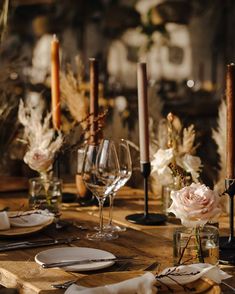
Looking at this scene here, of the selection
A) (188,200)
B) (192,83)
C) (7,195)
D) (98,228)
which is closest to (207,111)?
(192,83)

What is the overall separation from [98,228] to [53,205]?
0.71ft

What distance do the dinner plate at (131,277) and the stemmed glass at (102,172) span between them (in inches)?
15.1

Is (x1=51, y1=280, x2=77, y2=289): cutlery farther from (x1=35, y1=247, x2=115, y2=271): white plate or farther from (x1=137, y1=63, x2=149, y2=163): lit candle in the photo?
(x1=137, y1=63, x2=149, y2=163): lit candle

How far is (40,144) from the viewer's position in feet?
7.37

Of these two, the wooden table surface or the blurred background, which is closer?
the wooden table surface

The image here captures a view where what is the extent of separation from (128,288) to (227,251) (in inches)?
16.2

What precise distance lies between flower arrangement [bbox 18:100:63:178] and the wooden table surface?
14 centimetres

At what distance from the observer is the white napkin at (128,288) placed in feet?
3.98

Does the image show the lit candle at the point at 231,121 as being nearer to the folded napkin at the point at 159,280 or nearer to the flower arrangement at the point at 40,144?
the folded napkin at the point at 159,280

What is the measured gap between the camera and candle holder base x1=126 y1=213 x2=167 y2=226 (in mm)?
1883

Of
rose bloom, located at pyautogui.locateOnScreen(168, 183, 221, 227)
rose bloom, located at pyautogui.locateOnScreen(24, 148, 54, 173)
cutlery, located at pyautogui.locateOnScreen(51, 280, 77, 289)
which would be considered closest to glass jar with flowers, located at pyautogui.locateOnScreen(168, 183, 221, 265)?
rose bloom, located at pyautogui.locateOnScreen(168, 183, 221, 227)

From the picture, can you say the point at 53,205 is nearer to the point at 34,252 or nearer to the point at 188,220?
the point at 34,252

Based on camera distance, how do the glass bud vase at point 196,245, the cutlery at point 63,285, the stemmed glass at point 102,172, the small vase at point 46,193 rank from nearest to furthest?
1. the cutlery at point 63,285
2. the glass bud vase at point 196,245
3. the stemmed glass at point 102,172
4. the small vase at point 46,193

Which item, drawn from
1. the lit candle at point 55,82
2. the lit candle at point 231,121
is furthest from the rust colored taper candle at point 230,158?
the lit candle at point 55,82
